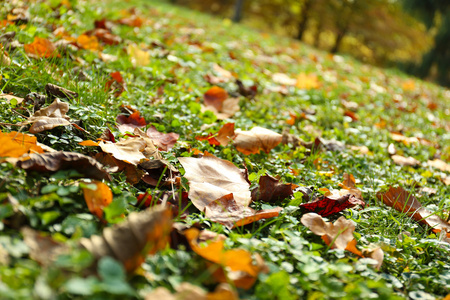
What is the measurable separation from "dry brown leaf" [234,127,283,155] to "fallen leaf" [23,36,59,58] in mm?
1111

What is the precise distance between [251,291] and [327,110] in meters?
2.14

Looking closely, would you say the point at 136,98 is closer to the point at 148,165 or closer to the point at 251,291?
the point at 148,165

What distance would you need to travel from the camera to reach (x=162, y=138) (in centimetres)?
168

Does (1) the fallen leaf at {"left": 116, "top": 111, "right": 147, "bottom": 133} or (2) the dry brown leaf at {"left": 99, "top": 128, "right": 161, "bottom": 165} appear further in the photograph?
(1) the fallen leaf at {"left": 116, "top": 111, "right": 147, "bottom": 133}

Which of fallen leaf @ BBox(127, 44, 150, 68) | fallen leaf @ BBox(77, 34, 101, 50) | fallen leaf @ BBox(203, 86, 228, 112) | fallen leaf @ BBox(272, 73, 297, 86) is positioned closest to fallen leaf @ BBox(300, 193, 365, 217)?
fallen leaf @ BBox(203, 86, 228, 112)

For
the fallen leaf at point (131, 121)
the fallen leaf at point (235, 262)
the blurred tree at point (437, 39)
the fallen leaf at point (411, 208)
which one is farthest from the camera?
the blurred tree at point (437, 39)

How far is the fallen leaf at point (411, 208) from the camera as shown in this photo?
1.44m

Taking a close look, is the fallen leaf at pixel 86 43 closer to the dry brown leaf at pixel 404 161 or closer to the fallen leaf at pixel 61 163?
the fallen leaf at pixel 61 163

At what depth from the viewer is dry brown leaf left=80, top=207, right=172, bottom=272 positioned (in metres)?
0.77

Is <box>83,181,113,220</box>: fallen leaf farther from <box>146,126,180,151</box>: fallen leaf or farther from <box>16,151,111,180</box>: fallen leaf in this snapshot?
<box>146,126,180,151</box>: fallen leaf

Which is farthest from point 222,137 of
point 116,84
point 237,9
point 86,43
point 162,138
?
point 237,9

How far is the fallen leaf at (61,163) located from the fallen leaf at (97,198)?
0.08 meters

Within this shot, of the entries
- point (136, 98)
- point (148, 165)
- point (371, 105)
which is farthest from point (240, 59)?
point (148, 165)

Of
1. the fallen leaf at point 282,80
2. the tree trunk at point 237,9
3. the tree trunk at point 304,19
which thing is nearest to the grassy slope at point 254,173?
the fallen leaf at point 282,80
